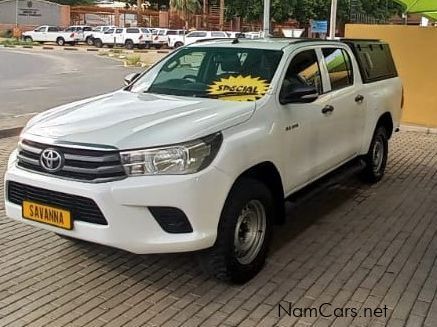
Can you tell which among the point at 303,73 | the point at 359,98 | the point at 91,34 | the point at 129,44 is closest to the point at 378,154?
the point at 359,98

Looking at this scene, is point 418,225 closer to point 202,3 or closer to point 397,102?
point 397,102

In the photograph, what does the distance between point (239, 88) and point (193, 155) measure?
3.89ft

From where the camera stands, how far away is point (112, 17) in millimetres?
55812

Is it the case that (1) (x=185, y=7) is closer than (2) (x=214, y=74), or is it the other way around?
(2) (x=214, y=74)

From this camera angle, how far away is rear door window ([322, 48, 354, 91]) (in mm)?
5762

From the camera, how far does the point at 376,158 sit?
7.23 metres

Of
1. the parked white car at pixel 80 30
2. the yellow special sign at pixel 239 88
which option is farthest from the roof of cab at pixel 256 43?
the parked white car at pixel 80 30

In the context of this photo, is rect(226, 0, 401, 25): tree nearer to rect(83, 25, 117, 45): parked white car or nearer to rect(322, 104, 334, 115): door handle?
rect(83, 25, 117, 45): parked white car

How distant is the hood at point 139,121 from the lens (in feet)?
12.3

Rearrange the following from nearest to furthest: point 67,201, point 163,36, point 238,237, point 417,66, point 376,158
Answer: point 67,201, point 238,237, point 376,158, point 417,66, point 163,36

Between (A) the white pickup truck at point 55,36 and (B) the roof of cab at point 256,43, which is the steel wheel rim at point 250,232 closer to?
(B) the roof of cab at point 256,43

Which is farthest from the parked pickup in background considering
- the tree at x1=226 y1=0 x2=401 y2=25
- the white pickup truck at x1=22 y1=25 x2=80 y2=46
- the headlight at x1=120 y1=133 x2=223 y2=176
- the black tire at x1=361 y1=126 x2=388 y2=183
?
the headlight at x1=120 y1=133 x2=223 y2=176

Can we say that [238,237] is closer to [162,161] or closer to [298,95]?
[162,161]

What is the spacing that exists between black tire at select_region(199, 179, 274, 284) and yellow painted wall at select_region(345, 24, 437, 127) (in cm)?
791
